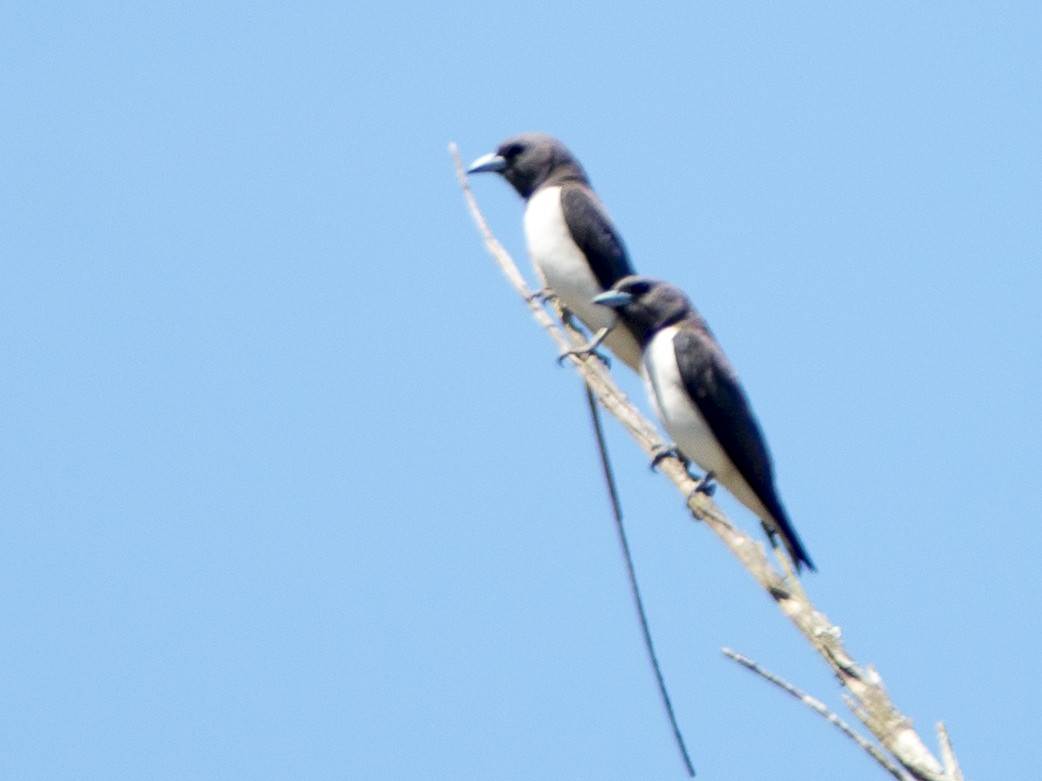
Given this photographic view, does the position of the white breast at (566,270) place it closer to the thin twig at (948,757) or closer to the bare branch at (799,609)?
the bare branch at (799,609)

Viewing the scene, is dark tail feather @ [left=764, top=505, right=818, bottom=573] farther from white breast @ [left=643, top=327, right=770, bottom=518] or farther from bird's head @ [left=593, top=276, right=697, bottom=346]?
bird's head @ [left=593, top=276, right=697, bottom=346]

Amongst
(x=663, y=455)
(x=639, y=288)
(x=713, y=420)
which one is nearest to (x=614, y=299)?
(x=639, y=288)

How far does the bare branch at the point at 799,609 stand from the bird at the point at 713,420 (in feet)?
6.17

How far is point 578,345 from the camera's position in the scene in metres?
5.98

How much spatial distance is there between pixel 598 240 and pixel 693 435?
1517 millimetres

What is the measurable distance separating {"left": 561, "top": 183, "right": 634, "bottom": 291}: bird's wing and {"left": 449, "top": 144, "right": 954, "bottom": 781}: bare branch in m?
3.03

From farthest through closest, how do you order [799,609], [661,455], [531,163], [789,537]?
[531,163] < [789,537] < [661,455] < [799,609]

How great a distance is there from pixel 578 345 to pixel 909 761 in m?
3.11

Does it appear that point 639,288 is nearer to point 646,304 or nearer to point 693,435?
point 646,304

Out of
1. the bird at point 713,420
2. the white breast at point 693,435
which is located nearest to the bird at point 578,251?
the bird at point 713,420

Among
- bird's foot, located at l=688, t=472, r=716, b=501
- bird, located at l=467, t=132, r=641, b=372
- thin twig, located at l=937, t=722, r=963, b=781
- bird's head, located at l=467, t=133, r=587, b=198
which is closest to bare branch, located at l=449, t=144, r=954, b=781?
thin twig, located at l=937, t=722, r=963, b=781

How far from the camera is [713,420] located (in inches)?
275

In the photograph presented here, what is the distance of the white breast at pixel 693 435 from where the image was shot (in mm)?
6984

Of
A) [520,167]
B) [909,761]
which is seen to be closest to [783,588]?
[909,761]
